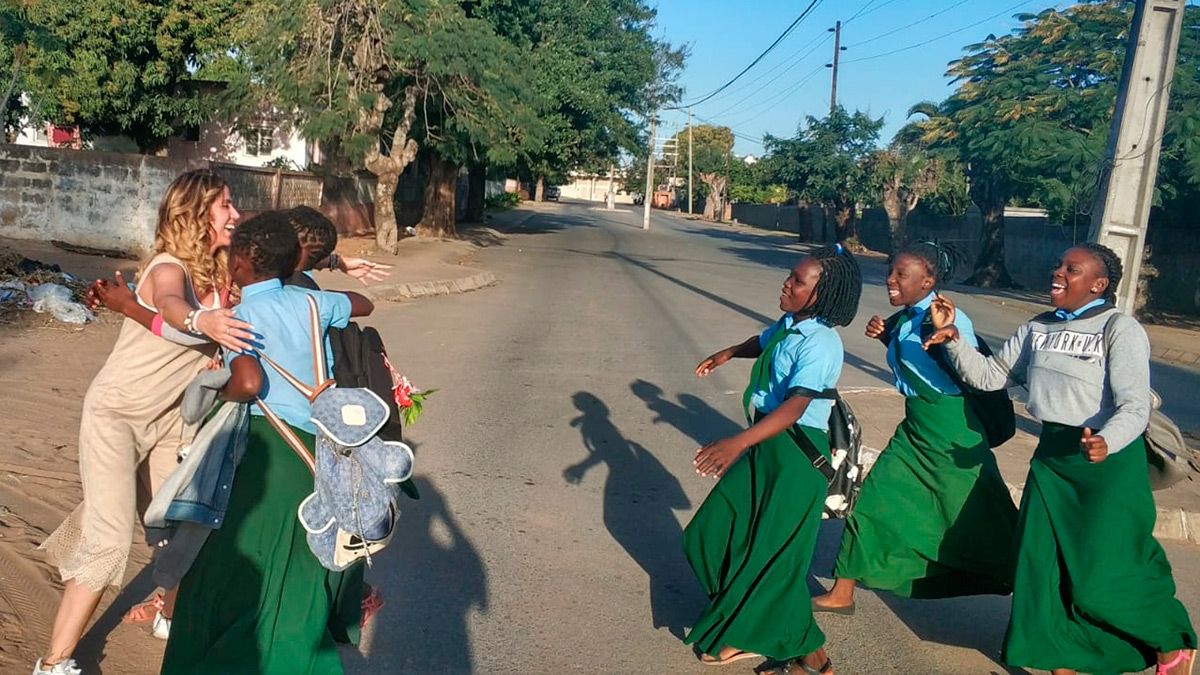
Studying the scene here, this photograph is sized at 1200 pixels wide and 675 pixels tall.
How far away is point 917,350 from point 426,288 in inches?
551

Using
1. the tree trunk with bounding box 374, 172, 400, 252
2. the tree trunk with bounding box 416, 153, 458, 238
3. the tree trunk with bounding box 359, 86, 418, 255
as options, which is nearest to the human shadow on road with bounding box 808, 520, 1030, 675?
the tree trunk with bounding box 359, 86, 418, 255

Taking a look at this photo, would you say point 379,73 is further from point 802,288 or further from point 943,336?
point 943,336

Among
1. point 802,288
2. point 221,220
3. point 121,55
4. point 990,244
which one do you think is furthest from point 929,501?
point 121,55

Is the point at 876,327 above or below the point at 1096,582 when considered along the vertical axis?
above

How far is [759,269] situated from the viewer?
1110 inches

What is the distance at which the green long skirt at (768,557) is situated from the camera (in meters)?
4.11

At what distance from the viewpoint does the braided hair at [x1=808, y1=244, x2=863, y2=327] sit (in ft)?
13.8

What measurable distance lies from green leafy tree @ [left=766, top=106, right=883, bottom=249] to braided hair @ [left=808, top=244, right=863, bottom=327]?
39.3 meters

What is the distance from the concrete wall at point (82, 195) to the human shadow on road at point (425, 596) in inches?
509

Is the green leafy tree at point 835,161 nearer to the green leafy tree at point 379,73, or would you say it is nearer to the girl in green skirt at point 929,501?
the green leafy tree at point 379,73

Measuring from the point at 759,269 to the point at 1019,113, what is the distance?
7.22 m

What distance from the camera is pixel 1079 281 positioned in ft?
14.1

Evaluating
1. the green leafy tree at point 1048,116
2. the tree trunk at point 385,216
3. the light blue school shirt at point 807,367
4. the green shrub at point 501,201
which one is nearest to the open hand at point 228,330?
the light blue school shirt at point 807,367

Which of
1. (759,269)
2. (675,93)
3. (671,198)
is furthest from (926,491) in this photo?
(671,198)
